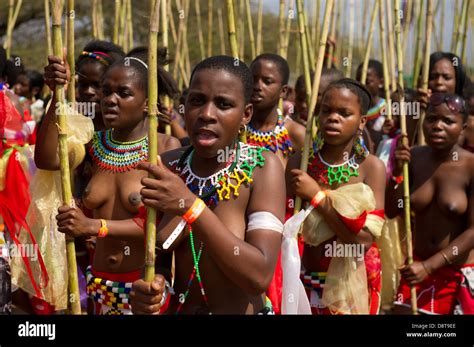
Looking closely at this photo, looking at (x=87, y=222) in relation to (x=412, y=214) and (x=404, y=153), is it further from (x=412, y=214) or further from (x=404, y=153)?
(x=412, y=214)

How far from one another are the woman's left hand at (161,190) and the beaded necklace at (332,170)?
1.42 meters

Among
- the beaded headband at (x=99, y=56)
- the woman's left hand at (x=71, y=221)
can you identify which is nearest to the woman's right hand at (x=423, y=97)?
the beaded headband at (x=99, y=56)

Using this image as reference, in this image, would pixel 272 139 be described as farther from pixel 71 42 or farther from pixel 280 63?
pixel 71 42

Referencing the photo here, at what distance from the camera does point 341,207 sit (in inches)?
111

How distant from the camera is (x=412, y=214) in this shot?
3605 millimetres

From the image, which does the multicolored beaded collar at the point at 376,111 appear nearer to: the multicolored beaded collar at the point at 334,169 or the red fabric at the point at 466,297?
the red fabric at the point at 466,297

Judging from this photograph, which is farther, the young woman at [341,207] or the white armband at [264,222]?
the young woman at [341,207]

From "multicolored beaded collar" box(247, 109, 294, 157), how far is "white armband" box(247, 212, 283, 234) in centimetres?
187

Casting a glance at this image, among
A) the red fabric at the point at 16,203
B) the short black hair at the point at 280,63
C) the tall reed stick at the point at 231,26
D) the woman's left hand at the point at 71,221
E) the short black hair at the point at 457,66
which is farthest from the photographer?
the short black hair at the point at 457,66

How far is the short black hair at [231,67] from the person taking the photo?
6.53 feet

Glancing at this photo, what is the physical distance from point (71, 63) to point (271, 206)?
900 mm

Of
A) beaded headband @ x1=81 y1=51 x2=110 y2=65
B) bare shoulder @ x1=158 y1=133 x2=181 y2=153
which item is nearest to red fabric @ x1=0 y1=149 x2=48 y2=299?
bare shoulder @ x1=158 y1=133 x2=181 y2=153

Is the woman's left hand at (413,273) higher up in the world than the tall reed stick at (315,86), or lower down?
lower down
